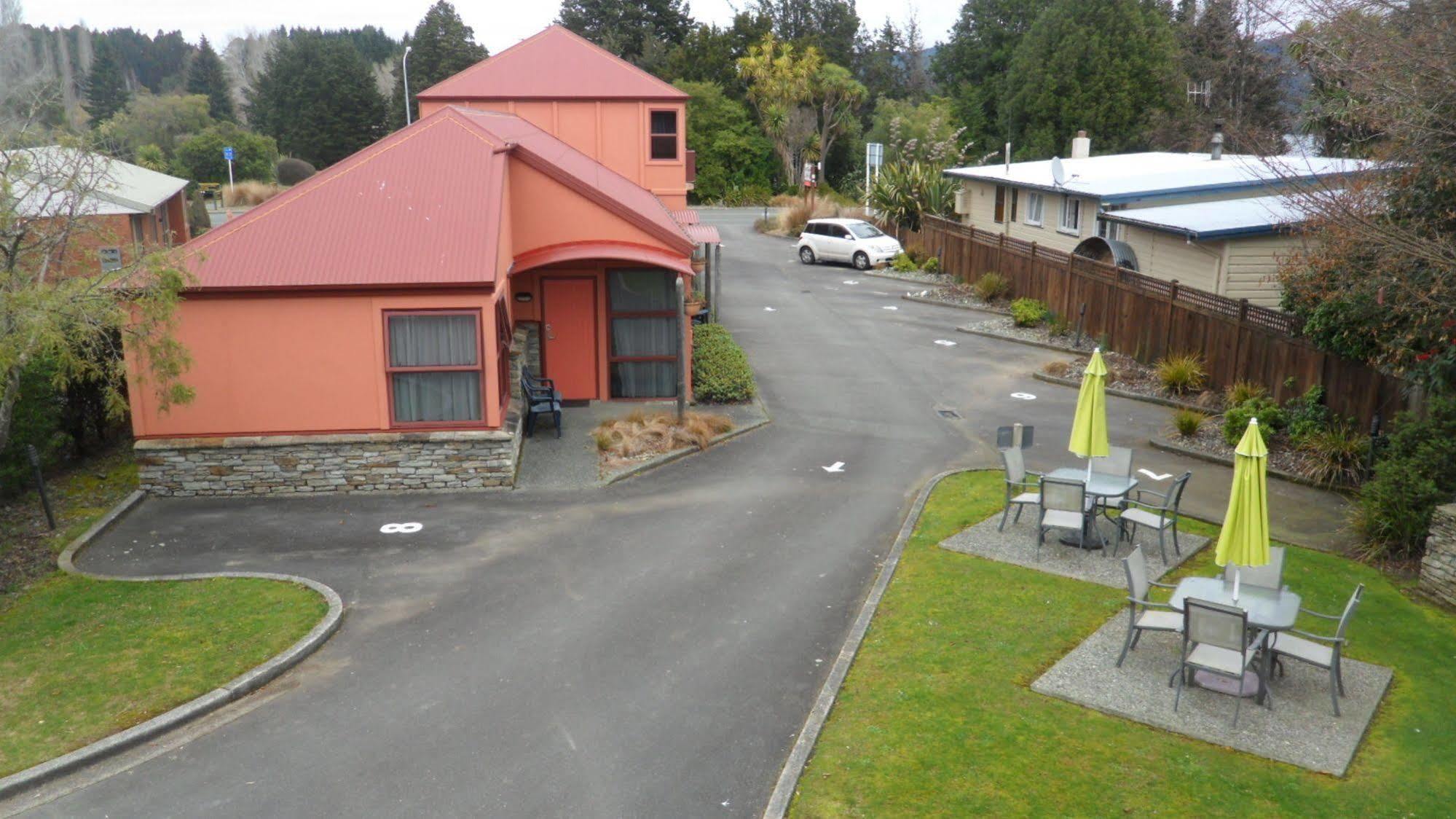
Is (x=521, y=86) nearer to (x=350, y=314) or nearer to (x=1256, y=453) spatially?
(x=350, y=314)

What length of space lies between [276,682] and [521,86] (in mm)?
18697

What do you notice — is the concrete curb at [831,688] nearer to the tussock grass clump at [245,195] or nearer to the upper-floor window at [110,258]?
the upper-floor window at [110,258]

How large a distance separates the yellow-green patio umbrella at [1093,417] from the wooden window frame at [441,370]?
8203 mm

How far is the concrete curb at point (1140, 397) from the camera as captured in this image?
1981cm

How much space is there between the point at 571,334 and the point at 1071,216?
56.9 ft

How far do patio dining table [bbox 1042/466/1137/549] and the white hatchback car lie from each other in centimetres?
2352

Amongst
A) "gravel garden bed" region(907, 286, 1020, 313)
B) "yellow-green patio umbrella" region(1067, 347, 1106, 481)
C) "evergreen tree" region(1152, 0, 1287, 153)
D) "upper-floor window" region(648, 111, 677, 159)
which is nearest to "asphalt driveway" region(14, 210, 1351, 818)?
"yellow-green patio umbrella" region(1067, 347, 1106, 481)

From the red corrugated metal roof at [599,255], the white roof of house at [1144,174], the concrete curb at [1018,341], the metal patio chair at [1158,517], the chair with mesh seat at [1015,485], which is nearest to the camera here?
the metal patio chair at [1158,517]

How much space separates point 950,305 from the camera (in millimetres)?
30984

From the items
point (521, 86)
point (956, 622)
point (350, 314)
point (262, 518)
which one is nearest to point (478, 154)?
point (350, 314)

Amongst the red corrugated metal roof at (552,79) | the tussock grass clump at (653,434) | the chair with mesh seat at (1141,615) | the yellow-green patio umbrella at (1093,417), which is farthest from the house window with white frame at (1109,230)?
the chair with mesh seat at (1141,615)

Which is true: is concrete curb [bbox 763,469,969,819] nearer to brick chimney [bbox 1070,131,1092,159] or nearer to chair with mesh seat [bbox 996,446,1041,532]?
chair with mesh seat [bbox 996,446,1041,532]

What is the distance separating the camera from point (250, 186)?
51.8m

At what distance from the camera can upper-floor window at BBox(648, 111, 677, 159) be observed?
26344 mm
